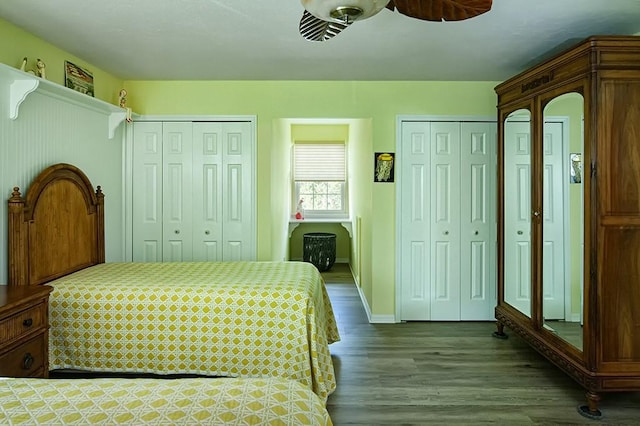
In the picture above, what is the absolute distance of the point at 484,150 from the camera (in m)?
4.26

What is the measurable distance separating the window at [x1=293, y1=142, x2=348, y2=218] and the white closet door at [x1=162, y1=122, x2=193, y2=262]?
3.19m

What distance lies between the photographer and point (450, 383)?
9.57 feet

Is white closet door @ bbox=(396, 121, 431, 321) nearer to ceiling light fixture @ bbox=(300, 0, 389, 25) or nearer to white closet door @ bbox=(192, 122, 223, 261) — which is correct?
white closet door @ bbox=(192, 122, 223, 261)

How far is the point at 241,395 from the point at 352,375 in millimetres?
1920

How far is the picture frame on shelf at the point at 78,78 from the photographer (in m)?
3.38

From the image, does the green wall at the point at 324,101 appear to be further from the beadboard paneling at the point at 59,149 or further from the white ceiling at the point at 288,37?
the beadboard paneling at the point at 59,149

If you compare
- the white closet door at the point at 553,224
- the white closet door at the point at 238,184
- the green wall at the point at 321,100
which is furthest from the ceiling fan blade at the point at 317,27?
the white closet door at the point at 238,184

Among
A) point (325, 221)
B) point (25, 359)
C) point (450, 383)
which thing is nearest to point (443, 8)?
point (450, 383)

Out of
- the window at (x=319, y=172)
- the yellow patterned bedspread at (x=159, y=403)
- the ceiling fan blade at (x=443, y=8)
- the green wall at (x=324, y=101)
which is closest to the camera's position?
the yellow patterned bedspread at (x=159, y=403)

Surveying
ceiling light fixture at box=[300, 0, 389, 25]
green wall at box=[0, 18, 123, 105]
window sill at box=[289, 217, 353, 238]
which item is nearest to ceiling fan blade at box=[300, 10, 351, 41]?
ceiling light fixture at box=[300, 0, 389, 25]

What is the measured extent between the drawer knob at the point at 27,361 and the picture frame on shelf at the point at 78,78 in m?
2.19

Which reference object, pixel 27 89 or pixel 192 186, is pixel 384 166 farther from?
pixel 27 89

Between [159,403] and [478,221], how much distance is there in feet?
12.2

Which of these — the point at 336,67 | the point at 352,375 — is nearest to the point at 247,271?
the point at 352,375
